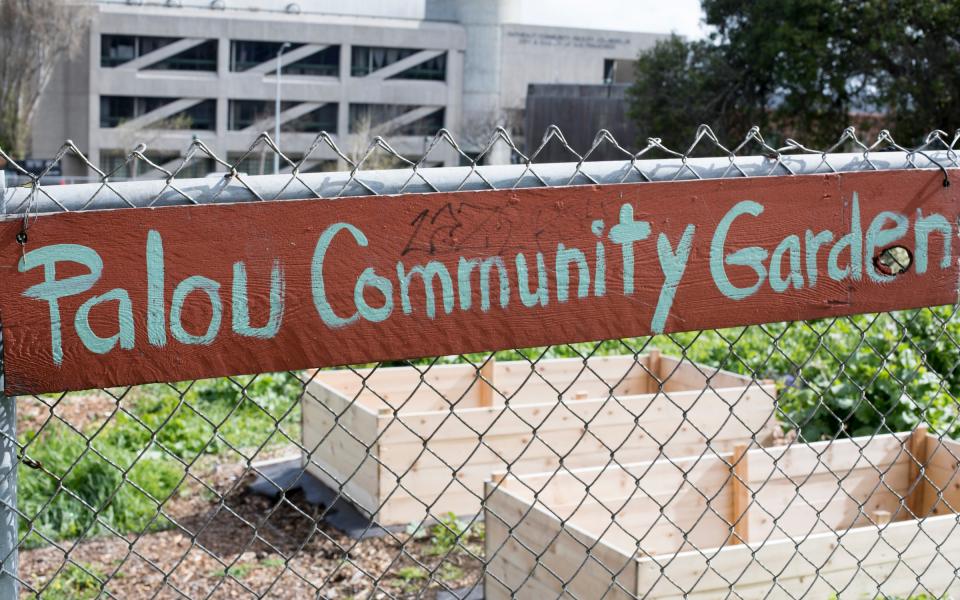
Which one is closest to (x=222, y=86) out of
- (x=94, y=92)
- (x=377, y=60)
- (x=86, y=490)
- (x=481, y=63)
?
(x=94, y=92)

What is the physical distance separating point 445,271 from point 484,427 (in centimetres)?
416

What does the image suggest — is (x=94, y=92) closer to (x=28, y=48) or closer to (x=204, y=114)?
(x=28, y=48)

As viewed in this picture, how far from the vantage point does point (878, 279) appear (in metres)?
2.58

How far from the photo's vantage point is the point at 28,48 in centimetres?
4716

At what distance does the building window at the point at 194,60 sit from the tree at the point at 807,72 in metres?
27.3

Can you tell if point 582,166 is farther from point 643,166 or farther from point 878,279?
point 878,279

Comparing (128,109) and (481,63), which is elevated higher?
(481,63)

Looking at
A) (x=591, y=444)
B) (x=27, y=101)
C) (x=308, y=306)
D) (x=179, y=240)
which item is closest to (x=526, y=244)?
(x=308, y=306)

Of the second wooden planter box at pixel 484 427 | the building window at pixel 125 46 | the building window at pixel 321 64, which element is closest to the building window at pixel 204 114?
the building window at pixel 125 46

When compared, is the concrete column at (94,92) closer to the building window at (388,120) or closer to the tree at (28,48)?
the tree at (28,48)

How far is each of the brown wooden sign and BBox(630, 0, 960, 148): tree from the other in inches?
855

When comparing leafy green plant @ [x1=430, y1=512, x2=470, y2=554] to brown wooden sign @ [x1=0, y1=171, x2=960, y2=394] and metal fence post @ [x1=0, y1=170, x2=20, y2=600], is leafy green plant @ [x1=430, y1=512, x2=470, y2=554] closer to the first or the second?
brown wooden sign @ [x1=0, y1=171, x2=960, y2=394]

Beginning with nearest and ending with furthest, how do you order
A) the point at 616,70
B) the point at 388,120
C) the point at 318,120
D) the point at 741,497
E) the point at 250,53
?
the point at 741,497 → the point at 250,53 → the point at 388,120 → the point at 318,120 → the point at 616,70

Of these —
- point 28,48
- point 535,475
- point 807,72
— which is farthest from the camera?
point 28,48
